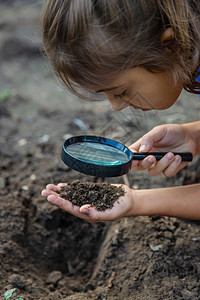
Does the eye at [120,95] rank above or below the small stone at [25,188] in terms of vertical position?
above

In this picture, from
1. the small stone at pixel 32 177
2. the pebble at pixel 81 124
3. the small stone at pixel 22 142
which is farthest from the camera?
the pebble at pixel 81 124

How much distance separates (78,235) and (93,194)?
0.69 metres

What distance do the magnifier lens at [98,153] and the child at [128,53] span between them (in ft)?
0.62

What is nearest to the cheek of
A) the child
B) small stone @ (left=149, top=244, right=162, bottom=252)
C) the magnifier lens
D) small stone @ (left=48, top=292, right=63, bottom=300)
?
the child

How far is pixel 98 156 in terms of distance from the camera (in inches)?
79.7

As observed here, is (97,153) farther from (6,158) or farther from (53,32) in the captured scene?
(6,158)

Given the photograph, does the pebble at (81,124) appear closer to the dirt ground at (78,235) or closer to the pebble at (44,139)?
the dirt ground at (78,235)

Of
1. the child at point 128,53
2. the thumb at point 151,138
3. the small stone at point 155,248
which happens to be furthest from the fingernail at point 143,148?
the small stone at point 155,248

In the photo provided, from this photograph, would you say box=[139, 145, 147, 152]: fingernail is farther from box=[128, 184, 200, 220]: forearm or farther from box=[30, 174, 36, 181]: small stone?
box=[30, 174, 36, 181]: small stone

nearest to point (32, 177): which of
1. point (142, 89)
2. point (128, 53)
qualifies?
point (142, 89)

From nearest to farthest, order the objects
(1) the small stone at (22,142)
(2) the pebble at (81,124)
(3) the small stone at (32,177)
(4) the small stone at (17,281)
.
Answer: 1. (4) the small stone at (17,281)
2. (3) the small stone at (32,177)
3. (1) the small stone at (22,142)
4. (2) the pebble at (81,124)

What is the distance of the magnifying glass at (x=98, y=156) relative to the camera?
1859 mm

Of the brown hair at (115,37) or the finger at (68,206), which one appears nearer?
the brown hair at (115,37)

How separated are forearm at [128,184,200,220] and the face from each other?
0.54 meters
